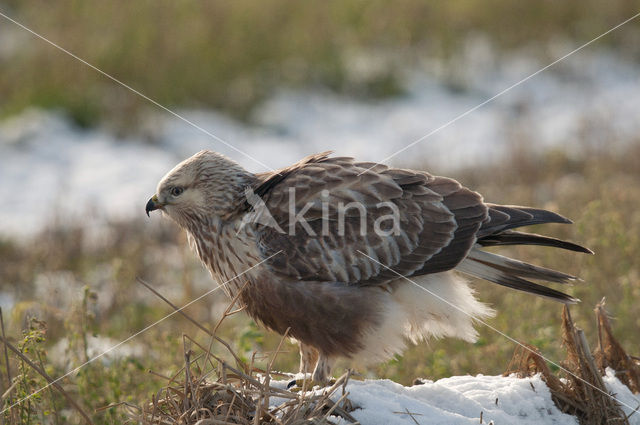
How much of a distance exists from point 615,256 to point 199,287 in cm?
361

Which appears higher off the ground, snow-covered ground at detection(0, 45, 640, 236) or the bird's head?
the bird's head

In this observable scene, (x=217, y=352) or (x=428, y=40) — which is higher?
(x=428, y=40)

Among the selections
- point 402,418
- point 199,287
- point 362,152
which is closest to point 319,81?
point 362,152

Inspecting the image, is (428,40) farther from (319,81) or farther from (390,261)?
(390,261)

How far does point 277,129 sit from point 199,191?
7118 millimetres

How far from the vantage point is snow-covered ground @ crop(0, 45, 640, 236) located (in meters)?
9.62

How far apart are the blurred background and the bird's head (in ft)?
2.36

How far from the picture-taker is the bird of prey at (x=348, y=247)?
4.21 meters

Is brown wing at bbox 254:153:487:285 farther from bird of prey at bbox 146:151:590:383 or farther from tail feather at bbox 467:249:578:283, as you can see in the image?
tail feather at bbox 467:249:578:283

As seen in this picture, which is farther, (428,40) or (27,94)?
(428,40)

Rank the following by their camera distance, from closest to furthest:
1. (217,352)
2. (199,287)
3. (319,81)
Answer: (217,352), (199,287), (319,81)

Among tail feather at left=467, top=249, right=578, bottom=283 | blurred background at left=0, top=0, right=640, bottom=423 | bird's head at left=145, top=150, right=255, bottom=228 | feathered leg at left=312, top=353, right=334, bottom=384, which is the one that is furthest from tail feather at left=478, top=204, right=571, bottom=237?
bird's head at left=145, top=150, right=255, bottom=228

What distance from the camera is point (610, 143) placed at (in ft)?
31.3
